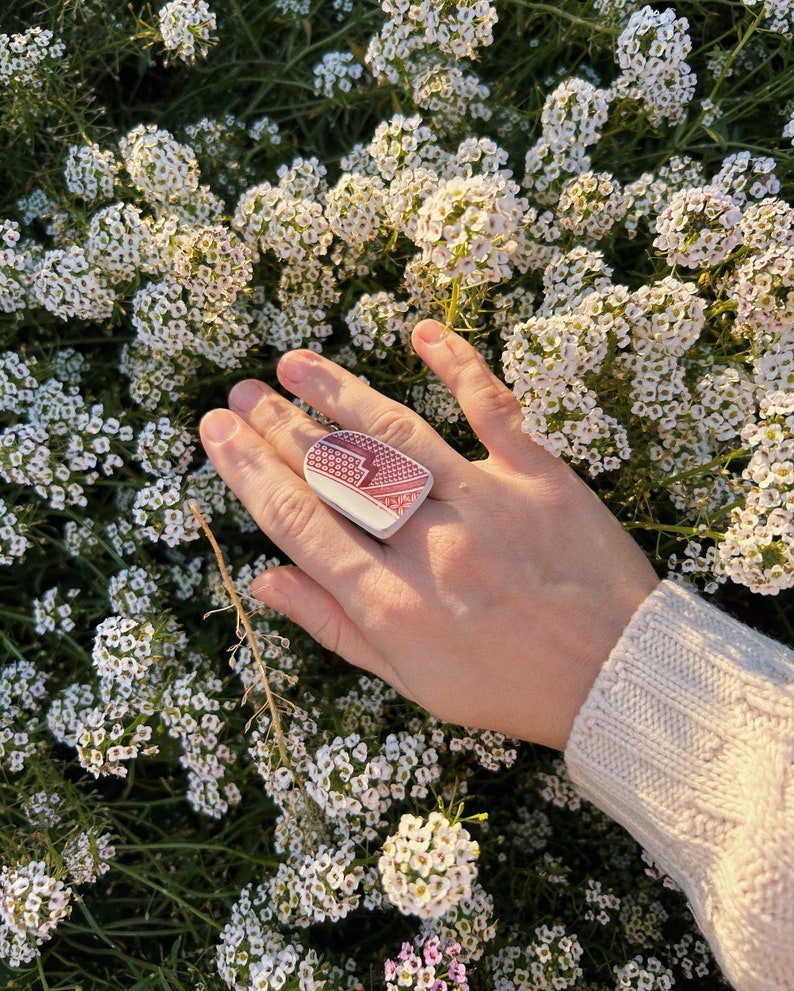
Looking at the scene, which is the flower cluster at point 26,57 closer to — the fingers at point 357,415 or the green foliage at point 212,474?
the green foliage at point 212,474

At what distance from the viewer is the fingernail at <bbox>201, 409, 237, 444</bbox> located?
3008 millimetres

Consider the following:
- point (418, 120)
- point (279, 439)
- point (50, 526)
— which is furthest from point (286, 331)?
point (50, 526)

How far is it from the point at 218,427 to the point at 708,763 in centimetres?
197

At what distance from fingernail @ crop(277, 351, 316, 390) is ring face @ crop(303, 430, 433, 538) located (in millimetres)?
309

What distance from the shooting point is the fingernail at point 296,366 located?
302cm

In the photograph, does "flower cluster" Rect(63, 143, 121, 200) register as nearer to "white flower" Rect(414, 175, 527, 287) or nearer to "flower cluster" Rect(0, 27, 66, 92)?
"flower cluster" Rect(0, 27, 66, 92)

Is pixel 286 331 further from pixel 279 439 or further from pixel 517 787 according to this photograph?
pixel 517 787

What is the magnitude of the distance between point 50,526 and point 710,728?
252 cm

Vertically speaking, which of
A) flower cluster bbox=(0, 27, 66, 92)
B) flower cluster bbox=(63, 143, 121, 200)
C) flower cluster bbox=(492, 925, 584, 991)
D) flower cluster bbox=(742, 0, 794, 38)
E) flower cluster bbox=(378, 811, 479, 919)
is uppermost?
flower cluster bbox=(0, 27, 66, 92)

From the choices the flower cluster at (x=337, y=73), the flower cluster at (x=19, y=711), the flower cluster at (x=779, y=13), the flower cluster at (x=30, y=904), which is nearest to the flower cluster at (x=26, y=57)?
the flower cluster at (x=337, y=73)

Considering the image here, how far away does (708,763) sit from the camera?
2518mm

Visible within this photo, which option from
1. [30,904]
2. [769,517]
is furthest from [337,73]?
[30,904]

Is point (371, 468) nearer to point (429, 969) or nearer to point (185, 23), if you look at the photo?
point (429, 969)

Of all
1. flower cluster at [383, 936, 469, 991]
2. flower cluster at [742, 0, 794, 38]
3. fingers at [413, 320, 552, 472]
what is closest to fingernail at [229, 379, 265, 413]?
fingers at [413, 320, 552, 472]
